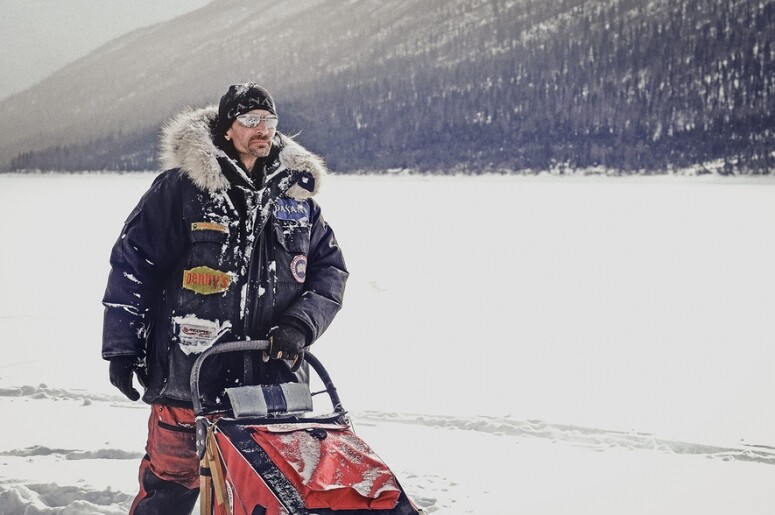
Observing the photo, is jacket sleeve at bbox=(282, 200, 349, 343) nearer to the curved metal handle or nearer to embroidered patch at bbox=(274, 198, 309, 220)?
embroidered patch at bbox=(274, 198, 309, 220)

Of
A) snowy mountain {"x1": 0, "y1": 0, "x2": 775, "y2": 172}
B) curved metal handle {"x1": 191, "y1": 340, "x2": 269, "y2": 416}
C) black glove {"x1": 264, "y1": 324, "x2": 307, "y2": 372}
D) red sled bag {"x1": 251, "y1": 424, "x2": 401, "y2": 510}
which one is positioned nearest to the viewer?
red sled bag {"x1": 251, "y1": 424, "x2": 401, "y2": 510}

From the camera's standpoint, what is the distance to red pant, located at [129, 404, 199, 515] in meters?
2.39

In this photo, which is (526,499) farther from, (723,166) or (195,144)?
(723,166)

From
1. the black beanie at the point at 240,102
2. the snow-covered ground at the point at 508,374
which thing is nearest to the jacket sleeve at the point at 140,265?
the black beanie at the point at 240,102

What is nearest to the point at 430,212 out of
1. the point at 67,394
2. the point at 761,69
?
the point at 67,394

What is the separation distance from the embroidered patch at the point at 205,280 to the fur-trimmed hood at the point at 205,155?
0.22 meters

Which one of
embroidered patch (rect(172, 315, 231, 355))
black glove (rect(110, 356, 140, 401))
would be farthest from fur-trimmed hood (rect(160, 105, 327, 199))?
black glove (rect(110, 356, 140, 401))

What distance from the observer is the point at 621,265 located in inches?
448

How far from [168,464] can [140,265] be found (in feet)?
1.87

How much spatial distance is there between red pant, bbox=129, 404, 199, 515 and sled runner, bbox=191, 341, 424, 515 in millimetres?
146

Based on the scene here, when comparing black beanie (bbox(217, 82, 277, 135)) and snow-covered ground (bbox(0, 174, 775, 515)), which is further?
snow-covered ground (bbox(0, 174, 775, 515))

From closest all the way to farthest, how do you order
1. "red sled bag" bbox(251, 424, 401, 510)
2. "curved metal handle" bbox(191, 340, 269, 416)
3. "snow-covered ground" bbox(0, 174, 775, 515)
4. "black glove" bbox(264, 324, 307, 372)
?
1. "red sled bag" bbox(251, 424, 401, 510)
2. "curved metal handle" bbox(191, 340, 269, 416)
3. "black glove" bbox(264, 324, 307, 372)
4. "snow-covered ground" bbox(0, 174, 775, 515)

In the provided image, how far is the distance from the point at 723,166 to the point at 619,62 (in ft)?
87.2

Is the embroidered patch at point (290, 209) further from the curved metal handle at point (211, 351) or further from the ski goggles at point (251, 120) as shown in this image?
the curved metal handle at point (211, 351)
